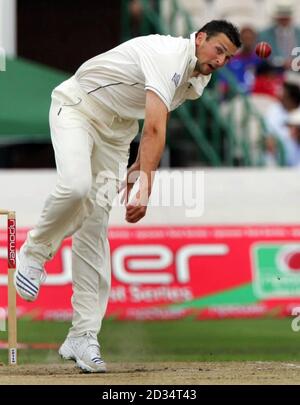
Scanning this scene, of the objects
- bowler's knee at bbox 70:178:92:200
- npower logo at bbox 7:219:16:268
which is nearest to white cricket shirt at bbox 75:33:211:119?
bowler's knee at bbox 70:178:92:200

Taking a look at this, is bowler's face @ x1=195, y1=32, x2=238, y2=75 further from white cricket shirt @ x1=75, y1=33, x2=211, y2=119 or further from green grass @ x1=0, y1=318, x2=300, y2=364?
green grass @ x1=0, y1=318, x2=300, y2=364

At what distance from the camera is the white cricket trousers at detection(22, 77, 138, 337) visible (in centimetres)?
812

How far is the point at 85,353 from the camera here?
28.1 ft

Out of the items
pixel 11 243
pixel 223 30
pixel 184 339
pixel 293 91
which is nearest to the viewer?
pixel 223 30

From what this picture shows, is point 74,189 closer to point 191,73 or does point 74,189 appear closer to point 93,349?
point 191,73

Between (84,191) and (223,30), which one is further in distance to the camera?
(223,30)

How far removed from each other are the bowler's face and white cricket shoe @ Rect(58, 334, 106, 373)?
197cm

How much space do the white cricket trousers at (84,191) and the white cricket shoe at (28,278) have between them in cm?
5

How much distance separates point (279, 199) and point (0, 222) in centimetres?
282

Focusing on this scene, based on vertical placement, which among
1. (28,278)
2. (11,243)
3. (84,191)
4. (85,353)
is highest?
(84,191)

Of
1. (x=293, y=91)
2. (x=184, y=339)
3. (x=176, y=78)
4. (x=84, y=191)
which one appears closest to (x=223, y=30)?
(x=176, y=78)

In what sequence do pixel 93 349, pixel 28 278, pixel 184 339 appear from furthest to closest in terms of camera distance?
pixel 184 339
pixel 93 349
pixel 28 278

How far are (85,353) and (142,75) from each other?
186 centimetres

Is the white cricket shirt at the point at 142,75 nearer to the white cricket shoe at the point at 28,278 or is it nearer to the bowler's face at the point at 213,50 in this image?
the bowler's face at the point at 213,50
